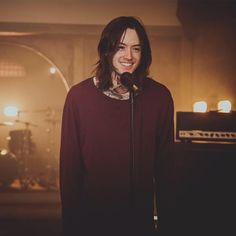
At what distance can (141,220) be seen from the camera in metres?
1.65

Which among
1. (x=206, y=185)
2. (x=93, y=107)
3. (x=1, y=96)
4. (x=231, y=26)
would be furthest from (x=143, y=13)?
(x=1, y=96)

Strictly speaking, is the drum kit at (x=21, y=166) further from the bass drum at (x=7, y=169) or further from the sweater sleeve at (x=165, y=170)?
the sweater sleeve at (x=165, y=170)

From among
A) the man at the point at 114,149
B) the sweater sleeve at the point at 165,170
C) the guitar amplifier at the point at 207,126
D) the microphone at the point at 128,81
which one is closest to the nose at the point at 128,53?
the man at the point at 114,149

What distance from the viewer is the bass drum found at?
596cm

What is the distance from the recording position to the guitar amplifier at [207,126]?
307 centimetres

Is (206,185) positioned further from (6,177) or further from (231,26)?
(6,177)

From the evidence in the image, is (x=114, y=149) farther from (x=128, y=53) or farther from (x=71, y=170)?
(x=128, y=53)

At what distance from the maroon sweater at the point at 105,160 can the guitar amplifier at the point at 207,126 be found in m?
1.55

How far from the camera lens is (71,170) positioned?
5.23ft

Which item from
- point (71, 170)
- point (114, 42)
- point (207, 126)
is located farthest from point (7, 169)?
point (114, 42)

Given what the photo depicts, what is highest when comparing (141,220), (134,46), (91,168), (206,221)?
(134,46)

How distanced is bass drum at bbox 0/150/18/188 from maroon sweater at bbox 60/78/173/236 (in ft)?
15.2

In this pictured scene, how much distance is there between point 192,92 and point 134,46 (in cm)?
383

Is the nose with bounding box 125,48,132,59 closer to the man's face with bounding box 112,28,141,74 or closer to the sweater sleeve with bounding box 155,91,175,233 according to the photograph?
the man's face with bounding box 112,28,141,74
